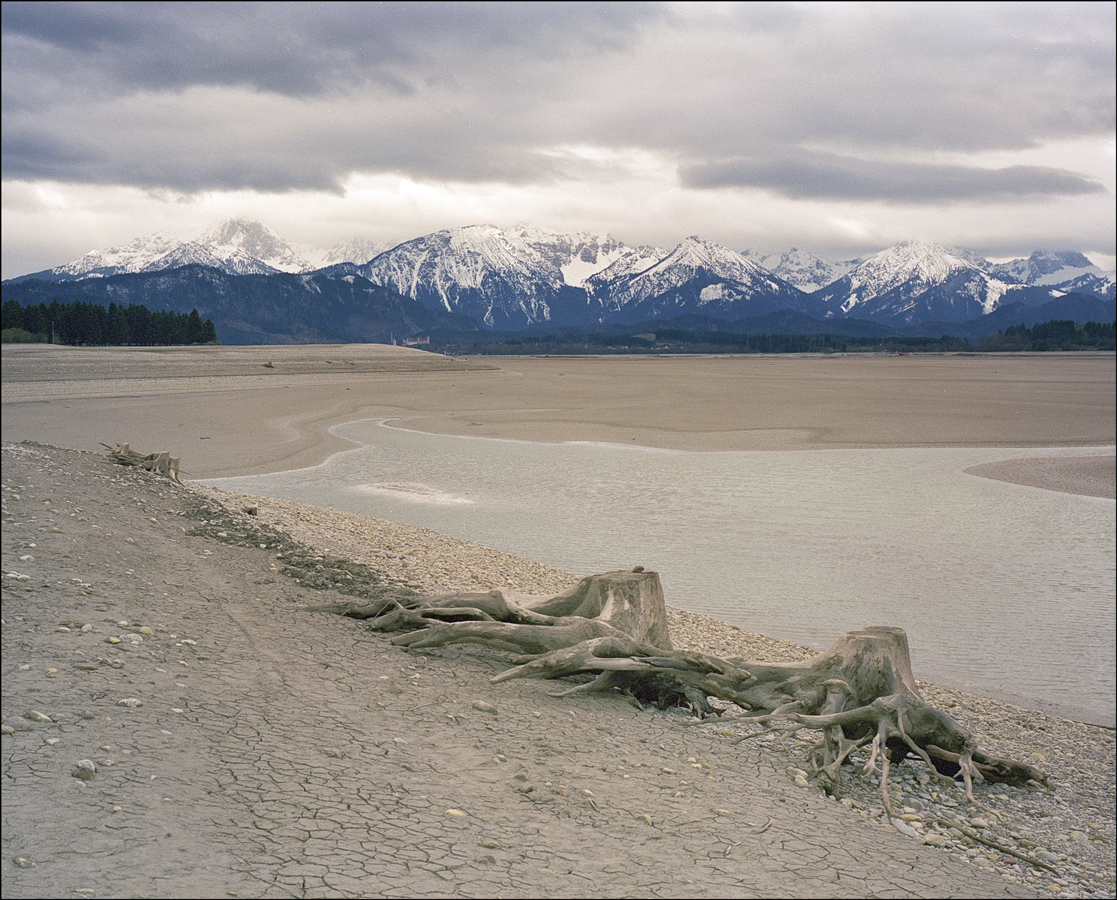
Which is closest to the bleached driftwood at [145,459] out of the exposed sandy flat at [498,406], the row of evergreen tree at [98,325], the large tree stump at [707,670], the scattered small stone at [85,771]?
the exposed sandy flat at [498,406]

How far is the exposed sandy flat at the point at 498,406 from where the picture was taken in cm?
1658

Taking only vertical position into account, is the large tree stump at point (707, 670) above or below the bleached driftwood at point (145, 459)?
below

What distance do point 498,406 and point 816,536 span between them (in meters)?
36.4

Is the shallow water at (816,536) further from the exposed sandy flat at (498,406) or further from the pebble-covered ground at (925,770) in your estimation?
the exposed sandy flat at (498,406)

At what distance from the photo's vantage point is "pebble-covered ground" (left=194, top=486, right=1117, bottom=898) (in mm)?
7172

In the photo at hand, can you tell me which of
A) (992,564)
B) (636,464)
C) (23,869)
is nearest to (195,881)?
(23,869)

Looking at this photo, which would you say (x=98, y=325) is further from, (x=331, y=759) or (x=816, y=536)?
(x=816, y=536)

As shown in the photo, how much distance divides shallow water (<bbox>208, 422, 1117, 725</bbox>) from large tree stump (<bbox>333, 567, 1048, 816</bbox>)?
4.83 m

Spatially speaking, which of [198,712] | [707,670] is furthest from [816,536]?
[198,712]

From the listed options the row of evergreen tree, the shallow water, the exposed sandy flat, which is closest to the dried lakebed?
the exposed sandy flat

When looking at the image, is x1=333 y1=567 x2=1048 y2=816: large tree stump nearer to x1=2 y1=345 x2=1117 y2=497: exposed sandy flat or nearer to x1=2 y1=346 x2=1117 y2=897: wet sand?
x1=2 y1=346 x2=1117 y2=897: wet sand

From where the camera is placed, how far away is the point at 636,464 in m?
33.4

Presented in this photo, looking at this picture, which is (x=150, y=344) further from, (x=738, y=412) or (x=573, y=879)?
(x=738, y=412)

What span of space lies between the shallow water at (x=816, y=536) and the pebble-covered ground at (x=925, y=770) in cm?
129
